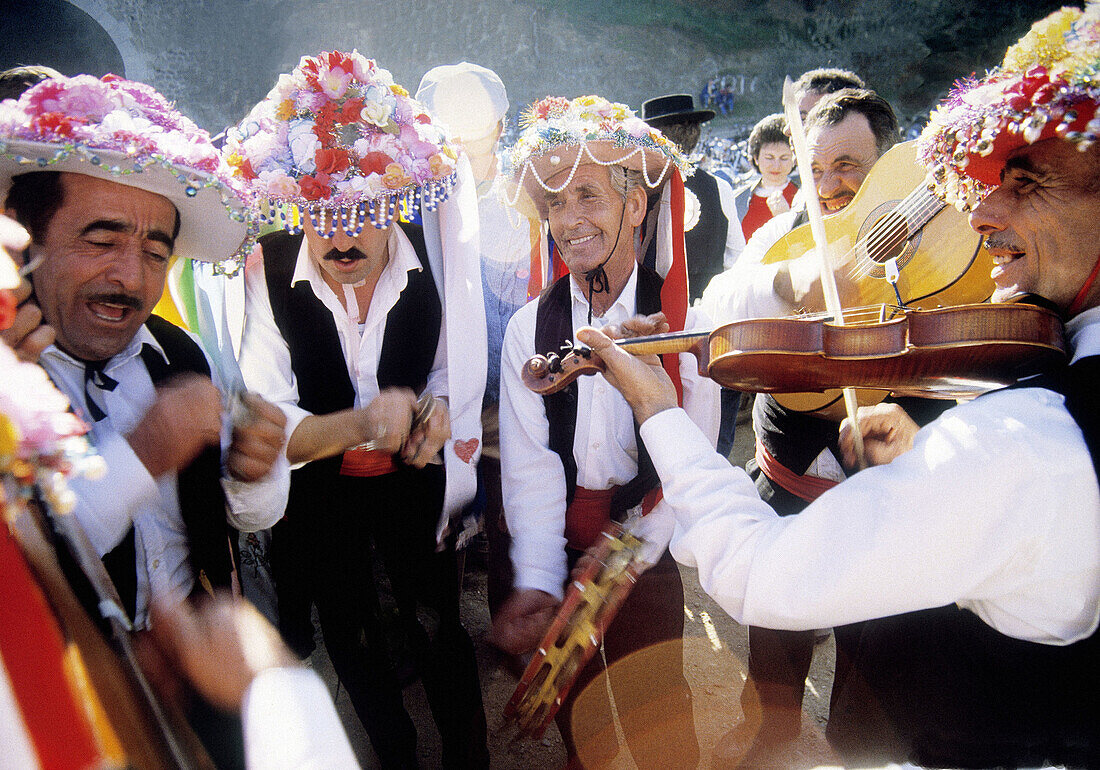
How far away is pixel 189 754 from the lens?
3.49 ft

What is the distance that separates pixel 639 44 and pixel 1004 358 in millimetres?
29275

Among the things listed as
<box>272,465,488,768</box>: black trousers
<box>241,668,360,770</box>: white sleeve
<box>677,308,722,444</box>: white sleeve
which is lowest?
<box>272,465,488,768</box>: black trousers

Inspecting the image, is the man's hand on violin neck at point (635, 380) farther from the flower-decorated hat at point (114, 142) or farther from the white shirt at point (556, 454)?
the flower-decorated hat at point (114, 142)

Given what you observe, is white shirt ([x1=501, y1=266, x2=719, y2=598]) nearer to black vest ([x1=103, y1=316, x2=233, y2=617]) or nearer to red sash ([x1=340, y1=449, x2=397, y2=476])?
red sash ([x1=340, y1=449, x2=397, y2=476])

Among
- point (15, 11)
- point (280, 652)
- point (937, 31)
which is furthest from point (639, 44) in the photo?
point (280, 652)

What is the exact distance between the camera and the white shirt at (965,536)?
3.38ft

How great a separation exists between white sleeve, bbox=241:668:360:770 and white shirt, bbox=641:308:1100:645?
35.1 inches

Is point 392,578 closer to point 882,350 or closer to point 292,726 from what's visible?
point 292,726

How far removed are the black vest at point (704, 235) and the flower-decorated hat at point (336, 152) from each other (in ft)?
8.15

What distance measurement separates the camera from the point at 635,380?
1625 mm

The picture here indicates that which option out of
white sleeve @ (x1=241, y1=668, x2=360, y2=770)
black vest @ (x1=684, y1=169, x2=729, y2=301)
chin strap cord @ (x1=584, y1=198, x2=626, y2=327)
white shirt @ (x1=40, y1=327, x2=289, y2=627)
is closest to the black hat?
black vest @ (x1=684, y1=169, x2=729, y2=301)

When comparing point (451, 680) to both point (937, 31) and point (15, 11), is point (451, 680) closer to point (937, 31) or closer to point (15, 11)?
point (15, 11)

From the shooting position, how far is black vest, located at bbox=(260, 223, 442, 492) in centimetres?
238

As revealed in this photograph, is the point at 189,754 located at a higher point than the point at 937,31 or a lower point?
lower
